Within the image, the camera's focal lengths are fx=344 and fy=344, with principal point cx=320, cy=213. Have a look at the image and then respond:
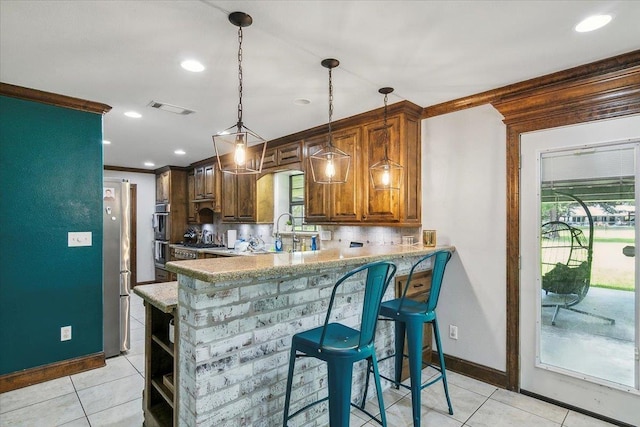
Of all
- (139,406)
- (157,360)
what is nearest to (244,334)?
(157,360)

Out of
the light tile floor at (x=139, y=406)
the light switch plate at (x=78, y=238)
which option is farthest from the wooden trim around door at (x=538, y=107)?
the light switch plate at (x=78, y=238)

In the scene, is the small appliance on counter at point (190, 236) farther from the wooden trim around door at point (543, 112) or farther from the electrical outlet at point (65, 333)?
the wooden trim around door at point (543, 112)

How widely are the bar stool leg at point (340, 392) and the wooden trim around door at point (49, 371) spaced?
2.70m

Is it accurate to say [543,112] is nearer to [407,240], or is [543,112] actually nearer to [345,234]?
[407,240]

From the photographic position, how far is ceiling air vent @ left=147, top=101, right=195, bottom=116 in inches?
130

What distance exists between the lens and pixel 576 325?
2615mm

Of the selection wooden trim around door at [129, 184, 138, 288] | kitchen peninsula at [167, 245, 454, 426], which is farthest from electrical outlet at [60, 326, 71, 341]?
wooden trim around door at [129, 184, 138, 288]

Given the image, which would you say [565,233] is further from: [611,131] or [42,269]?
[42,269]

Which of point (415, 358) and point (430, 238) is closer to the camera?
point (415, 358)

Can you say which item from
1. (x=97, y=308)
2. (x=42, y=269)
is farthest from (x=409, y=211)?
(x=42, y=269)

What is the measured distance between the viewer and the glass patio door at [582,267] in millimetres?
2373

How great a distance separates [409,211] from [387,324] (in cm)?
111

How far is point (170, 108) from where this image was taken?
3.41 meters

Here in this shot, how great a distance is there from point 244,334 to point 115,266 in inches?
95.0
